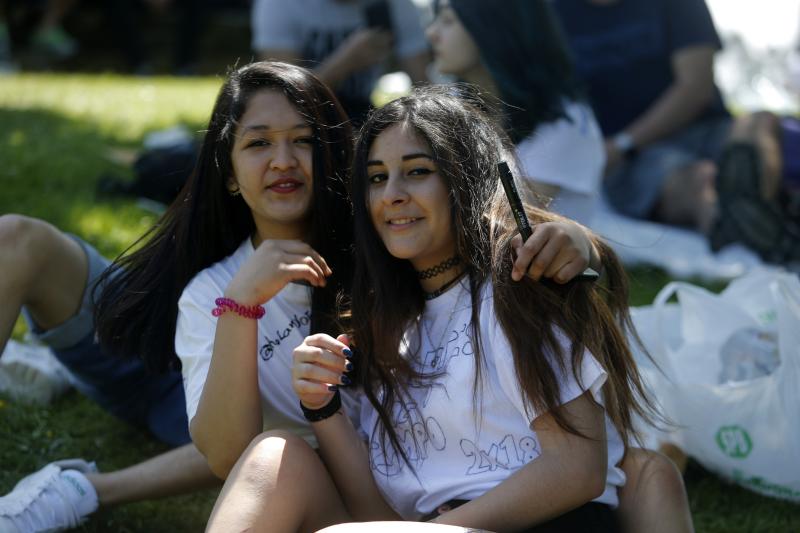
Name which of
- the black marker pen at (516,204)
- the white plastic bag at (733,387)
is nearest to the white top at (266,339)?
the black marker pen at (516,204)

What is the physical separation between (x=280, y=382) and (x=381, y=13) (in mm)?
2773

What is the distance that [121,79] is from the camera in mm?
8289

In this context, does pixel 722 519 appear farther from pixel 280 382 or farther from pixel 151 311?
pixel 151 311

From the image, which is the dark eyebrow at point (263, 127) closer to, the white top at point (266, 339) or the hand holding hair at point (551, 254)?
the white top at point (266, 339)

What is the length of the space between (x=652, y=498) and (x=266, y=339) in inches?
35.4

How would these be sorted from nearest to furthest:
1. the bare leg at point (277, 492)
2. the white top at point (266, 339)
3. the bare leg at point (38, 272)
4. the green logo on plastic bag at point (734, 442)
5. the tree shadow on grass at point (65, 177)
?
the bare leg at point (277, 492)
the white top at point (266, 339)
the bare leg at point (38, 272)
the green logo on plastic bag at point (734, 442)
the tree shadow on grass at point (65, 177)

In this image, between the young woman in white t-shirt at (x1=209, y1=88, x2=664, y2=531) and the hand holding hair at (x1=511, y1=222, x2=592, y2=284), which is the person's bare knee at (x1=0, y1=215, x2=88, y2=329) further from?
the hand holding hair at (x1=511, y1=222, x2=592, y2=284)

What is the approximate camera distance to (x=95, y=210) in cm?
470

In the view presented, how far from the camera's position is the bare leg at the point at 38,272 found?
2.65 meters

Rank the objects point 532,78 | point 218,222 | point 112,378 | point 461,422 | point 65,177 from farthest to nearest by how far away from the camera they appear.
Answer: point 65,177 < point 532,78 < point 112,378 < point 218,222 < point 461,422

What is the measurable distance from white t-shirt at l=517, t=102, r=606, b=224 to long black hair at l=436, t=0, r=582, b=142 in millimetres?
47

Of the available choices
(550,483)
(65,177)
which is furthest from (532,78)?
(65,177)

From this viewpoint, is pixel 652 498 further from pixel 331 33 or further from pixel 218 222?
pixel 331 33

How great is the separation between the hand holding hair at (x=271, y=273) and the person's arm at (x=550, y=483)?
1.87ft
